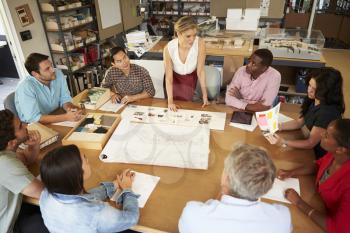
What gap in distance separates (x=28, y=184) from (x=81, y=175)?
0.31 m

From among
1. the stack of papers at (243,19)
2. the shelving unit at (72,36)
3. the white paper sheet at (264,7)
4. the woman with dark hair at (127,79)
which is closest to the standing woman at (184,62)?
the woman with dark hair at (127,79)

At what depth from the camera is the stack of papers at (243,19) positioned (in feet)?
11.9

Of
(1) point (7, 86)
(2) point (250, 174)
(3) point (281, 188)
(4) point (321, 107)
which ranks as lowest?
(1) point (7, 86)

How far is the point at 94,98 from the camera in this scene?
2.05m

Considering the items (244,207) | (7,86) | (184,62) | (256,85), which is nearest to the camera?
(244,207)

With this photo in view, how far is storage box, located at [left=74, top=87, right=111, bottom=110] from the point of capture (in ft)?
6.69

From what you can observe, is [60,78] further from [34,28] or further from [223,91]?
[34,28]

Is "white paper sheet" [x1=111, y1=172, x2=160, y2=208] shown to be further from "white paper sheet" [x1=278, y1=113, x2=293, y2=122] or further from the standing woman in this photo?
"white paper sheet" [x1=278, y1=113, x2=293, y2=122]

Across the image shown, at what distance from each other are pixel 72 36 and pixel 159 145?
3111mm

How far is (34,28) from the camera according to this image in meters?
3.49

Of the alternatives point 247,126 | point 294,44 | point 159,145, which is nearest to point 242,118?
point 247,126

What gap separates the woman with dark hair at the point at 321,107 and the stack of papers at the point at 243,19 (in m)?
2.24

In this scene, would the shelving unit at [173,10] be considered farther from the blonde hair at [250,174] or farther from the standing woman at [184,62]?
the blonde hair at [250,174]

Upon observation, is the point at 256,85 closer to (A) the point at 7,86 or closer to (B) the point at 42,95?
(B) the point at 42,95
